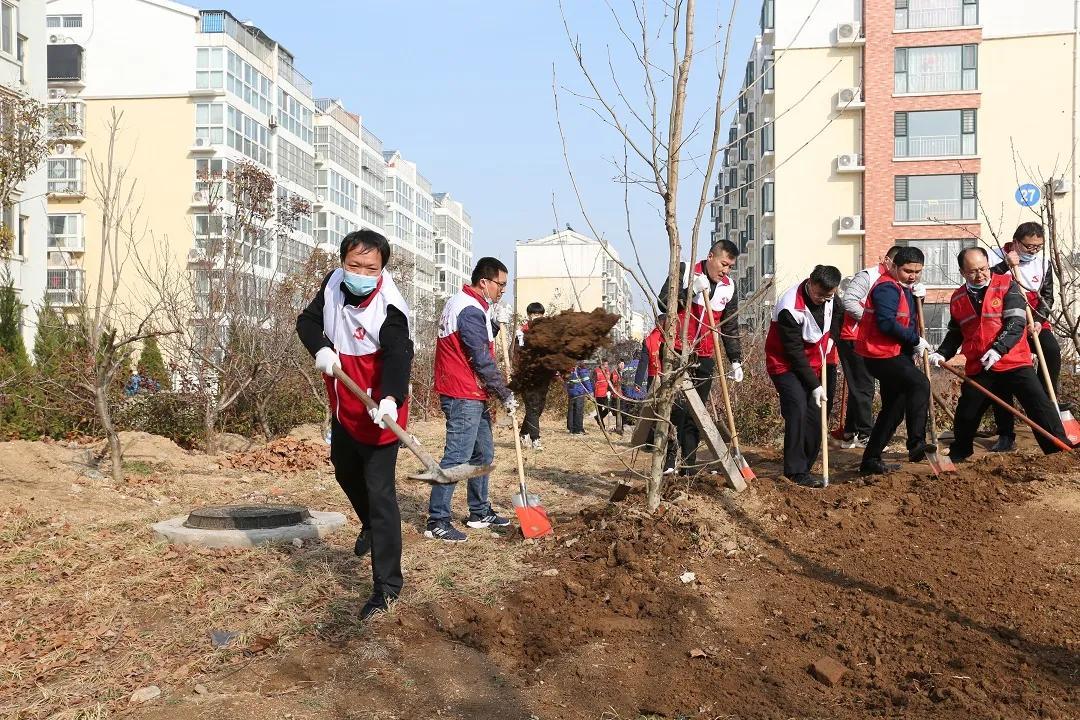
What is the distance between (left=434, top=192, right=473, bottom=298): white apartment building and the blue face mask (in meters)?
88.6

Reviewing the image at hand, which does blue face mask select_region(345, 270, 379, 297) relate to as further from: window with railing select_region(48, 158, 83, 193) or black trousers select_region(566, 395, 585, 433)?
window with railing select_region(48, 158, 83, 193)

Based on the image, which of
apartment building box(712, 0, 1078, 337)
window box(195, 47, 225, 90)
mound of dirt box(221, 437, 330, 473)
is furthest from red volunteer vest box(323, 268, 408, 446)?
window box(195, 47, 225, 90)

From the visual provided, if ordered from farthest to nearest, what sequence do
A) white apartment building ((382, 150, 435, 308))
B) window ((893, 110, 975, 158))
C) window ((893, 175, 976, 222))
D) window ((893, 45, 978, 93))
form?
1. white apartment building ((382, 150, 435, 308))
2. window ((893, 175, 976, 222))
3. window ((893, 110, 975, 158))
4. window ((893, 45, 978, 93))

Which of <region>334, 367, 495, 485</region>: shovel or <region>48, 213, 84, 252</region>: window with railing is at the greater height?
<region>48, 213, 84, 252</region>: window with railing

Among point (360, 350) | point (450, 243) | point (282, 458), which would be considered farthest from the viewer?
point (450, 243)

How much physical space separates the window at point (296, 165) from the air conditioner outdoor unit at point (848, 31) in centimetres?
2779

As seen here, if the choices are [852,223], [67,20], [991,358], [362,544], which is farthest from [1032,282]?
[67,20]

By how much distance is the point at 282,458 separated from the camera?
10953 mm

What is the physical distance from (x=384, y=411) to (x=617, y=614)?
1357 millimetres

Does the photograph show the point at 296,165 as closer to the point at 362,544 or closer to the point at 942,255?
the point at 942,255

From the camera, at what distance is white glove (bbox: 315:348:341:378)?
462 cm

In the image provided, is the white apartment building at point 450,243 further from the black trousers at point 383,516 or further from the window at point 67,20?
the black trousers at point 383,516

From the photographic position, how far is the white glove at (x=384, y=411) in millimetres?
4504

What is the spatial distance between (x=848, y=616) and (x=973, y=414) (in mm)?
3782
